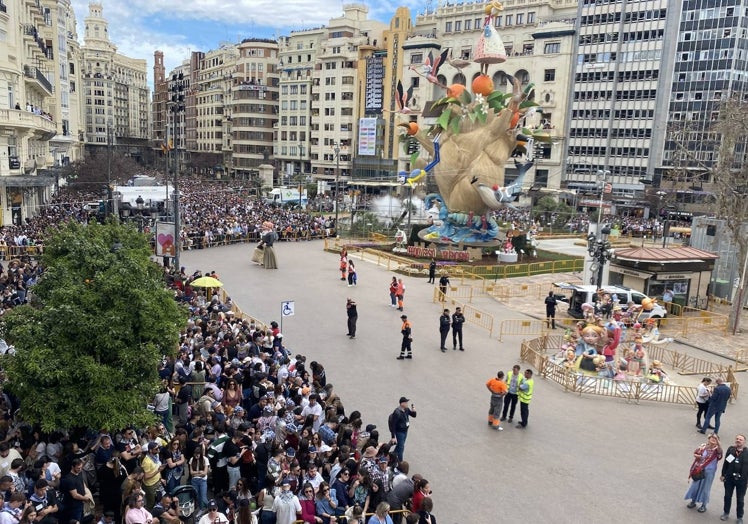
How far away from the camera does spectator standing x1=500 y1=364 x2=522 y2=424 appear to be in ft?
45.0

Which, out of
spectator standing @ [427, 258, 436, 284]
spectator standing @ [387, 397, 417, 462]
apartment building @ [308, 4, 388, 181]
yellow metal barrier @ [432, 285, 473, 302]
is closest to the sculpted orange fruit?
spectator standing @ [427, 258, 436, 284]

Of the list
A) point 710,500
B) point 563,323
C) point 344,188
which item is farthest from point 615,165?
point 710,500

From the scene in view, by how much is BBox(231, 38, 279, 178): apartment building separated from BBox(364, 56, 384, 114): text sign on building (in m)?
19.4

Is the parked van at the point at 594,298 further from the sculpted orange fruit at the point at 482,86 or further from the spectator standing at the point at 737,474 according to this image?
the sculpted orange fruit at the point at 482,86

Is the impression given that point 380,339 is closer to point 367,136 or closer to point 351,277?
point 351,277

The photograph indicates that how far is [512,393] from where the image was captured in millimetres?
13852

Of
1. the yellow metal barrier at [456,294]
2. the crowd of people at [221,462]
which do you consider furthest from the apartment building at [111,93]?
the crowd of people at [221,462]

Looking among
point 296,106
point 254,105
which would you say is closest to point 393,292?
point 296,106

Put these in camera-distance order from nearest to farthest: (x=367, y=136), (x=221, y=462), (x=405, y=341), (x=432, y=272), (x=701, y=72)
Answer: (x=221, y=462)
(x=405, y=341)
(x=432, y=272)
(x=701, y=72)
(x=367, y=136)

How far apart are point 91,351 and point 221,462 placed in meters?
2.65

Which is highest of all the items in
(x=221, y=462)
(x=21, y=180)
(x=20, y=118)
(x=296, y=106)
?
(x=296, y=106)

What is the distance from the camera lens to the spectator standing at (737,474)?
9.98 m

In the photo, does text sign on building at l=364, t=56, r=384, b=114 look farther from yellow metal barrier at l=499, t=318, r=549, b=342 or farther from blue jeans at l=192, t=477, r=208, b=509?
blue jeans at l=192, t=477, r=208, b=509

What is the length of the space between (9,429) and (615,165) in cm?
7404
